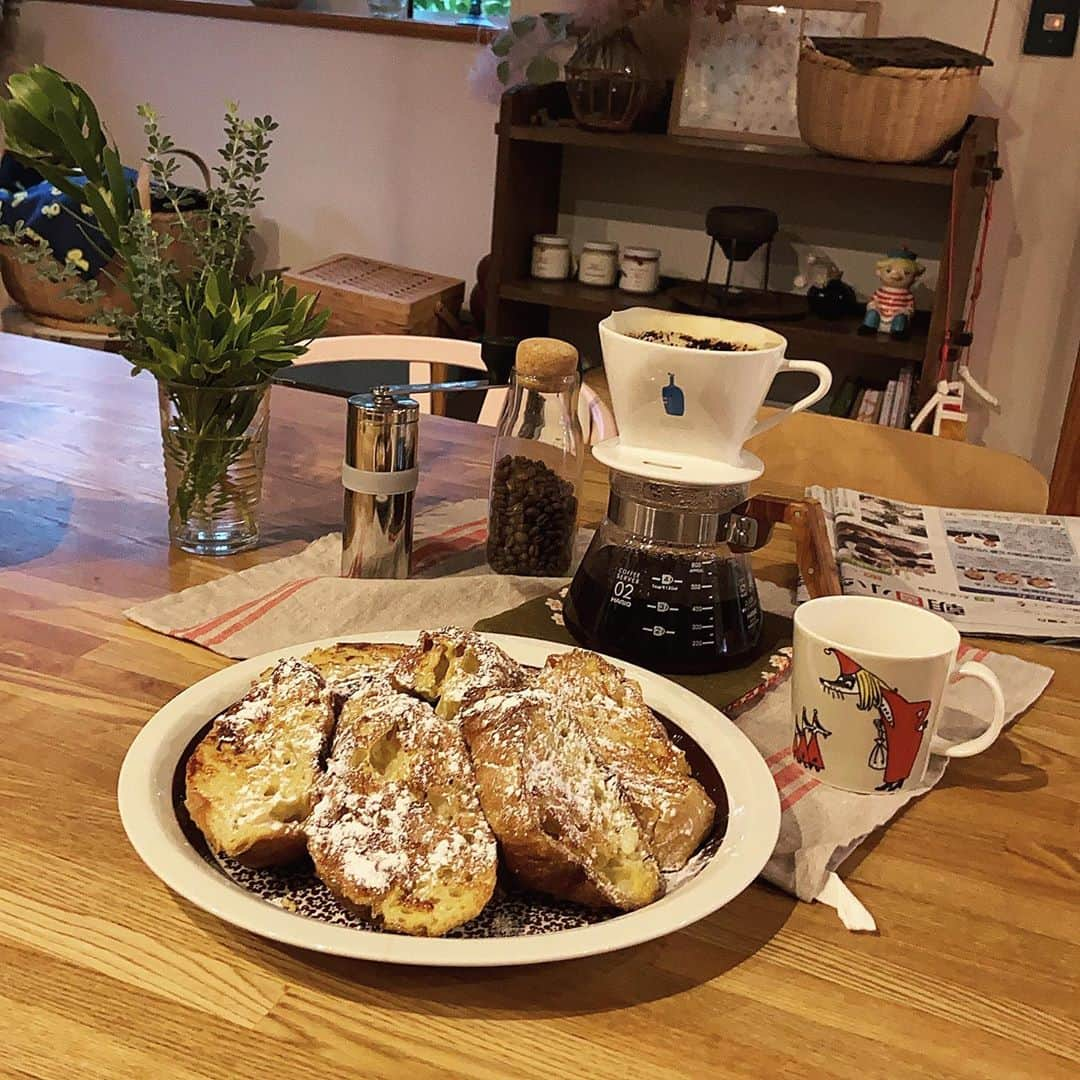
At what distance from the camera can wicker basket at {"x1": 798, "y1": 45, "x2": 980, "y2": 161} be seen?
7.38 ft

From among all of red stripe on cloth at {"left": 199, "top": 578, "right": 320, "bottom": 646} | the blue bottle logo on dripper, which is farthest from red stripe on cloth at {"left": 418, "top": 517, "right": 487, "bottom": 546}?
the blue bottle logo on dripper

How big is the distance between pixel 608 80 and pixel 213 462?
1.84 meters

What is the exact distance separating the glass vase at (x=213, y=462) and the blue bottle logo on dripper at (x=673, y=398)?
39 centimetres

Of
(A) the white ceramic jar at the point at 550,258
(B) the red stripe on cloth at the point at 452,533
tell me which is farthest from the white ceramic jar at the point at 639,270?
(B) the red stripe on cloth at the point at 452,533

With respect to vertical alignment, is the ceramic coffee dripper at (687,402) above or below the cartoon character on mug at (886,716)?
above

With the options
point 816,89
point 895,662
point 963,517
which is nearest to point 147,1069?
point 895,662

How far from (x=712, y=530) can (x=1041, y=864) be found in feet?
1.06

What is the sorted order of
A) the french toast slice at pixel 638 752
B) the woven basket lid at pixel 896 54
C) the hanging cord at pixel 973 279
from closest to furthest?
the french toast slice at pixel 638 752 → the woven basket lid at pixel 896 54 → the hanging cord at pixel 973 279

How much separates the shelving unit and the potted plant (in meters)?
1.69

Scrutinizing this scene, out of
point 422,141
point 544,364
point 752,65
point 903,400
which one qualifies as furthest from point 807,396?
point 422,141

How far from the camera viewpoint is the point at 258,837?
2.07 ft

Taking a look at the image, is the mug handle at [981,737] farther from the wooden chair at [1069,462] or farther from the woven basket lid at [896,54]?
the wooden chair at [1069,462]

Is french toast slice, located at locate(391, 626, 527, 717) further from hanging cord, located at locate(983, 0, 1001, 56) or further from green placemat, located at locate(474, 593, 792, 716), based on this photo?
hanging cord, located at locate(983, 0, 1001, 56)

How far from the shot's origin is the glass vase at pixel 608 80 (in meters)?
2.62
